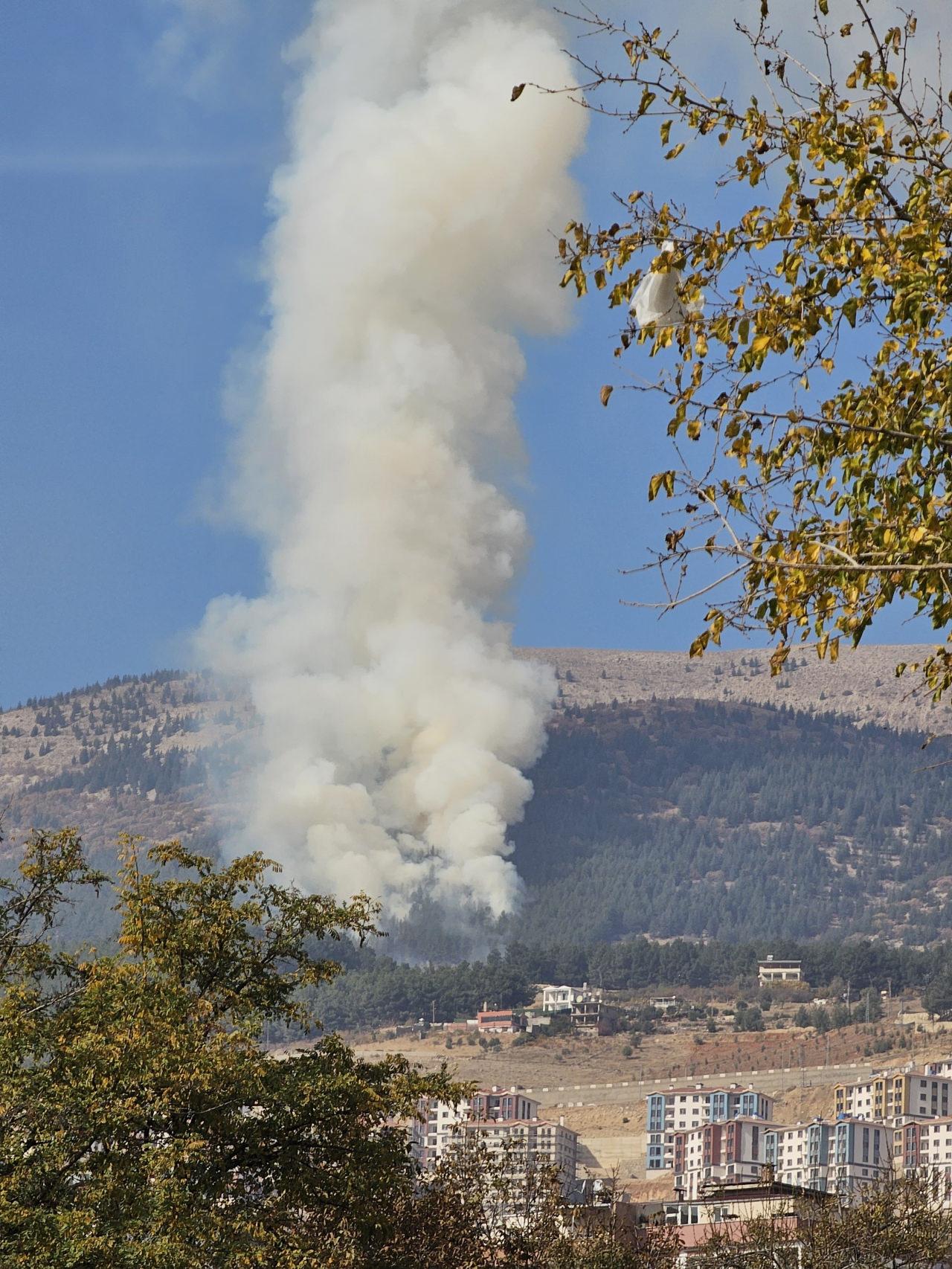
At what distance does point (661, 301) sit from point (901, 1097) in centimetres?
12055

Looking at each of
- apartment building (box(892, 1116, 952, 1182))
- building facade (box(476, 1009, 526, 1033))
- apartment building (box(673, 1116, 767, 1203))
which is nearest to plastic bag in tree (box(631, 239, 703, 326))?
apartment building (box(673, 1116, 767, 1203))

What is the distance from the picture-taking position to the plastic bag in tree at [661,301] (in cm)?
1027

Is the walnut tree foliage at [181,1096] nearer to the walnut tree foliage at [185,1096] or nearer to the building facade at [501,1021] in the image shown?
the walnut tree foliage at [185,1096]

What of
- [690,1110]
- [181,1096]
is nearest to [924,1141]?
[690,1110]

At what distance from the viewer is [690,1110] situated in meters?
131

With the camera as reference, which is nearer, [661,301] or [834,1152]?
[661,301]

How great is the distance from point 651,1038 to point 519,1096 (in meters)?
43.3

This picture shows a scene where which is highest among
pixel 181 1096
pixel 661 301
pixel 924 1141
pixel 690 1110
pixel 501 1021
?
pixel 501 1021

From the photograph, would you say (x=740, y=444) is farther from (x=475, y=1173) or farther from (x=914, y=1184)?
(x=914, y=1184)

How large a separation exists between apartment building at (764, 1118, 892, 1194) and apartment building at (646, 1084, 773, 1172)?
12.2 meters

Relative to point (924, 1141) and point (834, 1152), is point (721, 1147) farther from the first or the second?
point (924, 1141)

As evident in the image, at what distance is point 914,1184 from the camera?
5084 centimetres

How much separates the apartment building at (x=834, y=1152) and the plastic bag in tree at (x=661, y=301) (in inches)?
3808

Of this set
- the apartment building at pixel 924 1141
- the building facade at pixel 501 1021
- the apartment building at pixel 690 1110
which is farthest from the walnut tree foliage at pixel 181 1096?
the building facade at pixel 501 1021
